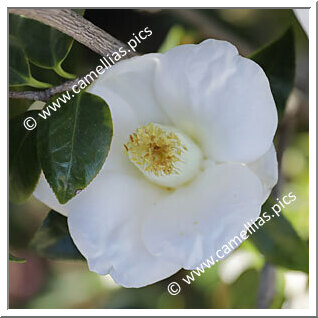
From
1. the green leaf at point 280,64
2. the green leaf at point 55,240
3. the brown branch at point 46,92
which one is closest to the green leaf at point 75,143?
the brown branch at point 46,92

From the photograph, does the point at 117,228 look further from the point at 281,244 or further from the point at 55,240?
the point at 281,244

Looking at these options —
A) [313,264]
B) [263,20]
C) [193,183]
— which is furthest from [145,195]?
[263,20]

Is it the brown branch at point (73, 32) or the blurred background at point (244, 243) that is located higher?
the brown branch at point (73, 32)

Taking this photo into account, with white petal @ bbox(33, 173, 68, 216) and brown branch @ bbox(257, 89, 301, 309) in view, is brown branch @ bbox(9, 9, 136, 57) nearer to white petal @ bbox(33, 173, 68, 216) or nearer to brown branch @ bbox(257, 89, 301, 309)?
white petal @ bbox(33, 173, 68, 216)

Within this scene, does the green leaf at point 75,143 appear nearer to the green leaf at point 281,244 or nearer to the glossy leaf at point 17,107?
the glossy leaf at point 17,107

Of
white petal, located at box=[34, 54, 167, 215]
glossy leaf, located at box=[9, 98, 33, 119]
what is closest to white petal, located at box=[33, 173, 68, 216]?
white petal, located at box=[34, 54, 167, 215]

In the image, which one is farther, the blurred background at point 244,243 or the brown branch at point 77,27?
the blurred background at point 244,243

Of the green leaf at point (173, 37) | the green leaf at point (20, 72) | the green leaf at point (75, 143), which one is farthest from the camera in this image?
the green leaf at point (173, 37)

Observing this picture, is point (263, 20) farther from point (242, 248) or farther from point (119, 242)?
point (119, 242)
